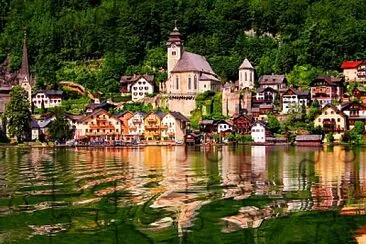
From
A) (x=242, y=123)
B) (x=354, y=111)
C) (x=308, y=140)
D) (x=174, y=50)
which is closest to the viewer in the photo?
(x=308, y=140)

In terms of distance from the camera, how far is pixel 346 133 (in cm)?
5597

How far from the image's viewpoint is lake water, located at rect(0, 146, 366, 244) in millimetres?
14805

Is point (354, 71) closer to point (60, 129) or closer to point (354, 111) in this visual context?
point (354, 111)

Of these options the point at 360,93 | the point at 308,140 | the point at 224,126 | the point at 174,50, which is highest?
the point at 174,50

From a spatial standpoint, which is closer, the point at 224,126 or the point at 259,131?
the point at 259,131

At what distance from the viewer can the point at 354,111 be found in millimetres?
57750

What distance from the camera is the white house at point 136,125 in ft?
208

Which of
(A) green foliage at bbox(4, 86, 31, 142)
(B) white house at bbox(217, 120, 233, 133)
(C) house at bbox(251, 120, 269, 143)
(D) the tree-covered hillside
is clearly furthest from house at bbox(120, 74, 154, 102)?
(C) house at bbox(251, 120, 269, 143)

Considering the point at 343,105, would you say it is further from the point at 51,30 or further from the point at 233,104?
the point at 51,30

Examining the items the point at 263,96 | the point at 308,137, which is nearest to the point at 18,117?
the point at 263,96

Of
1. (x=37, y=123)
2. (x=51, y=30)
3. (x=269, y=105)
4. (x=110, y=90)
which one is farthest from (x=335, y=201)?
(x=51, y=30)

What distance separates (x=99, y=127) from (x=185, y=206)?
47.6m

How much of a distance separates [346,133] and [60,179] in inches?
1362

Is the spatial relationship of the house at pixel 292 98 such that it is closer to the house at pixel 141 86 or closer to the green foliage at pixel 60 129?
the house at pixel 141 86
